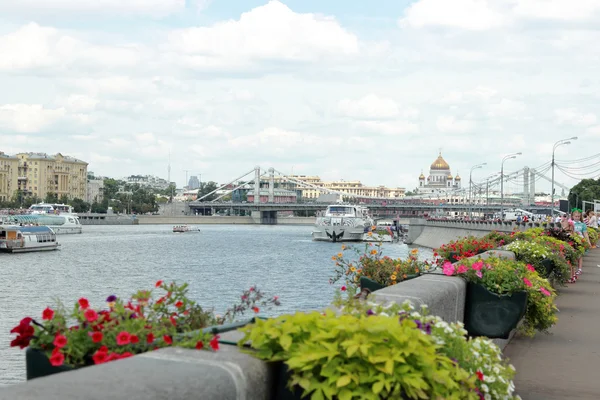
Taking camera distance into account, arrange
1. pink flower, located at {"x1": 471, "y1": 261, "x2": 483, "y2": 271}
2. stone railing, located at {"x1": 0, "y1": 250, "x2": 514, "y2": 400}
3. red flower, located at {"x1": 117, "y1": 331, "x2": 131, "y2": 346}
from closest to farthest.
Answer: stone railing, located at {"x1": 0, "y1": 250, "x2": 514, "y2": 400}
red flower, located at {"x1": 117, "y1": 331, "x2": 131, "y2": 346}
pink flower, located at {"x1": 471, "y1": 261, "x2": 483, "y2": 271}

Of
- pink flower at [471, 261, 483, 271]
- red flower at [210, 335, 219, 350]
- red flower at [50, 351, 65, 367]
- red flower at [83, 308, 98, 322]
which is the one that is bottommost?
red flower at [50, 351, 65, 367]

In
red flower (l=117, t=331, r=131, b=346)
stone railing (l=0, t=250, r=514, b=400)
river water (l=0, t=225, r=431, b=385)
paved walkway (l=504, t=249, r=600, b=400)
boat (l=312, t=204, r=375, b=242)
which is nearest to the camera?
stone railing (l=0, t=250, r=514, b=400)

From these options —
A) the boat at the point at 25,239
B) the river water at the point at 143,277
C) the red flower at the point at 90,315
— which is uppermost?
the red flower at the point at 90,315

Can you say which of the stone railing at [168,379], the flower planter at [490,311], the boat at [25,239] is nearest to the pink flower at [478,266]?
the flower planter at [490,311]

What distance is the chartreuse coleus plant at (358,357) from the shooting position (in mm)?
4266

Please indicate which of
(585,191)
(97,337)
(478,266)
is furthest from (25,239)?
(585,191)

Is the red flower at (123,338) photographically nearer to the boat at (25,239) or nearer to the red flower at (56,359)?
the red flower at (56,359)

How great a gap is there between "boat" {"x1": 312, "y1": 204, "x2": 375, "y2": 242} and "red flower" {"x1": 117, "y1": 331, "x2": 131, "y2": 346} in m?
99.1

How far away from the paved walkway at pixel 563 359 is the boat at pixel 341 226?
3503 inches

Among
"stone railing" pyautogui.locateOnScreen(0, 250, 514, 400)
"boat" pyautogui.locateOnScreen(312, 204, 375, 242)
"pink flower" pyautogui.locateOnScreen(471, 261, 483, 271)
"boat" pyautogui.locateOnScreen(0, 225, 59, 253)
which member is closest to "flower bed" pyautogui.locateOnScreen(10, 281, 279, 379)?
"stone railing" pyautogui.locateOnScreen(0, 250, 514, 400)

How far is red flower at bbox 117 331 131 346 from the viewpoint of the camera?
4.50m

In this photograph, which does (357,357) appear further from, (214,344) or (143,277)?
(143,277)

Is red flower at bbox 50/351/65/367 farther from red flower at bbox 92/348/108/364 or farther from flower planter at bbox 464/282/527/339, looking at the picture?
flower planter at bbox 464/282/527/339

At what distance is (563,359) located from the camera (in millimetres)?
9906
